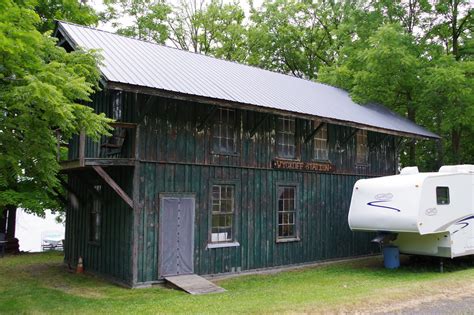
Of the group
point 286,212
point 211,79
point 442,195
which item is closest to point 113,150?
point 211,79

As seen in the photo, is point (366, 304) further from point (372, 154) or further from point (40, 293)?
point (372, 154)

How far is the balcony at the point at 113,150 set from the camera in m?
10.9

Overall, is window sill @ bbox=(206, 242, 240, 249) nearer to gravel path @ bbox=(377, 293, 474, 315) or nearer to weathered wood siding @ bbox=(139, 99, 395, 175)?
weathered wood siding @ bbox=(139, 99, 395, 175)

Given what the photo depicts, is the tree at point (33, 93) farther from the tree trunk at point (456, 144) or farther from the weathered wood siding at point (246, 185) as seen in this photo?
the tree trunk at point (456, 144)

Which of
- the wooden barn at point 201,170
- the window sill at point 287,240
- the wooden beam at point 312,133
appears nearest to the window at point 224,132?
the wooden barn at point 201,170

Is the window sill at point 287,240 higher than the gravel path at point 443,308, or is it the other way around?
the window sill at point 287,240

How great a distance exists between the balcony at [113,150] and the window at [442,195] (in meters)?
8.63

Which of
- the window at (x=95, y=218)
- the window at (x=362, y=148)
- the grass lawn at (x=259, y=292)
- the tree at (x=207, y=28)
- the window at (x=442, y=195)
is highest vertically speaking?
the tree at (x=207, y=28)

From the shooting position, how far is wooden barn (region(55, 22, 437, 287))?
11.8 metres

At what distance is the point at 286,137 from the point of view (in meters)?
15.3

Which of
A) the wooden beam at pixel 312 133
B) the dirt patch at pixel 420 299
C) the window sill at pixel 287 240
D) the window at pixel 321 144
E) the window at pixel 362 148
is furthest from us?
the window at pixel 362 148

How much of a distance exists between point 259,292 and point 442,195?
21.1 ft

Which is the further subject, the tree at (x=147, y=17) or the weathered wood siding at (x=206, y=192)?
the tree at (x=147, y=17)

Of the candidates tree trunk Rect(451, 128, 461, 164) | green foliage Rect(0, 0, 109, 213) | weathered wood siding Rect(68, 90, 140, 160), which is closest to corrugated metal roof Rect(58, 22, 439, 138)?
weathered wood siding Rect(68, 90, 140, 160)
